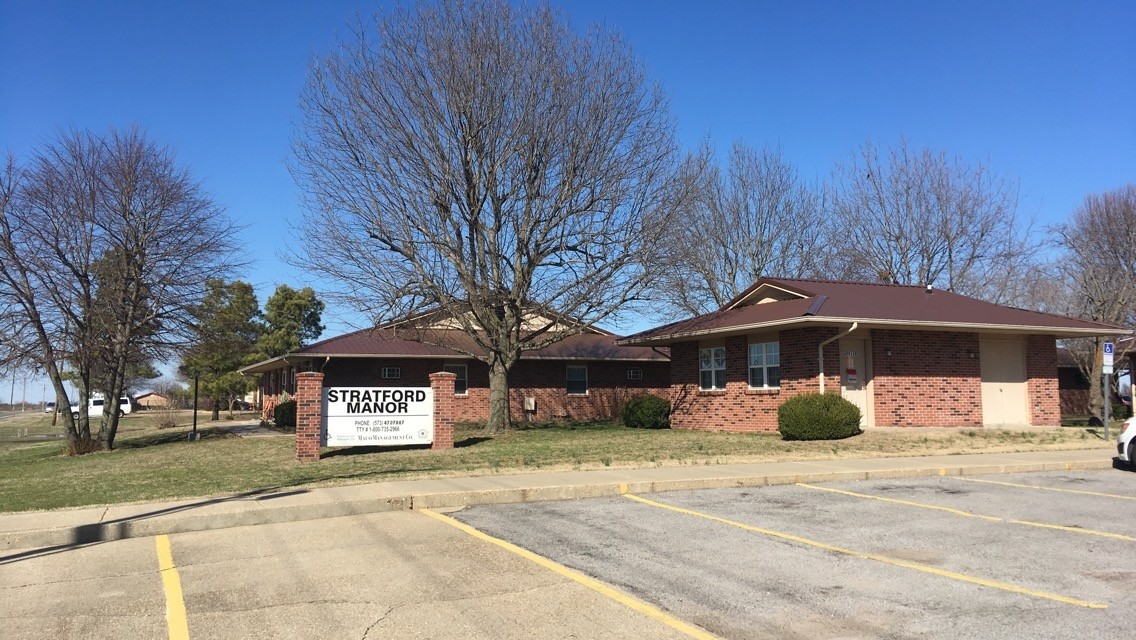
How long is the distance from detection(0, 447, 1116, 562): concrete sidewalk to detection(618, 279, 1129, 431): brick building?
4.92 m

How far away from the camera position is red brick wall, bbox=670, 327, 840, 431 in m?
20.2

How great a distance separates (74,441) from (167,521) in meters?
17.0

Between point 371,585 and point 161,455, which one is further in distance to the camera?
point 161,455

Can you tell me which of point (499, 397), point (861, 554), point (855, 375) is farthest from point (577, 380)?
point (861, 554)

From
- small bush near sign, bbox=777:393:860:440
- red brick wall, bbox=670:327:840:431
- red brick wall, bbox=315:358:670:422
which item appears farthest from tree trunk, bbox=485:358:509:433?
small bush near sign, bbox=777:393:860:440

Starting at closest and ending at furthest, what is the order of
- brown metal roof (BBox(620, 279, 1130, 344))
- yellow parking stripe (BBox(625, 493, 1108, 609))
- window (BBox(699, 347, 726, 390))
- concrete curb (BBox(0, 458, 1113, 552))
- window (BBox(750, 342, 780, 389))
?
yellow parking stripe (BBox(625, 493, 1108, 609)) → concrete curb (BBox(0, 458, 1113, 552)) → brown metal roof (BBox(620, 279, 1130, 344)) → window (BBox(750, 342, 780, 389)) → window (BBox(699, 347, 726, 390))

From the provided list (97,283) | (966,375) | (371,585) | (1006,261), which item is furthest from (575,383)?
(371,585)

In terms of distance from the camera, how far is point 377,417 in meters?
16.4

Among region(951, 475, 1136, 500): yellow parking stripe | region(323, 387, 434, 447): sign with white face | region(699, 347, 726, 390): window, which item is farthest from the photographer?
region(699, 347, 726, 390): window

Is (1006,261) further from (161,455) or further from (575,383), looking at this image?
(161,455)

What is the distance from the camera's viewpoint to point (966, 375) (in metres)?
21.5

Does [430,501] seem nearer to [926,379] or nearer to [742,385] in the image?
[742,385]

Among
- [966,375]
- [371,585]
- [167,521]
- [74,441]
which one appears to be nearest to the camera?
[371,585]

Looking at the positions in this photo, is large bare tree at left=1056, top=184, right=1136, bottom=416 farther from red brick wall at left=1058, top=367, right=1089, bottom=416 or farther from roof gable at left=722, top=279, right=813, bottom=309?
roof gable at left=722, top=279, right=813, bottom=309
